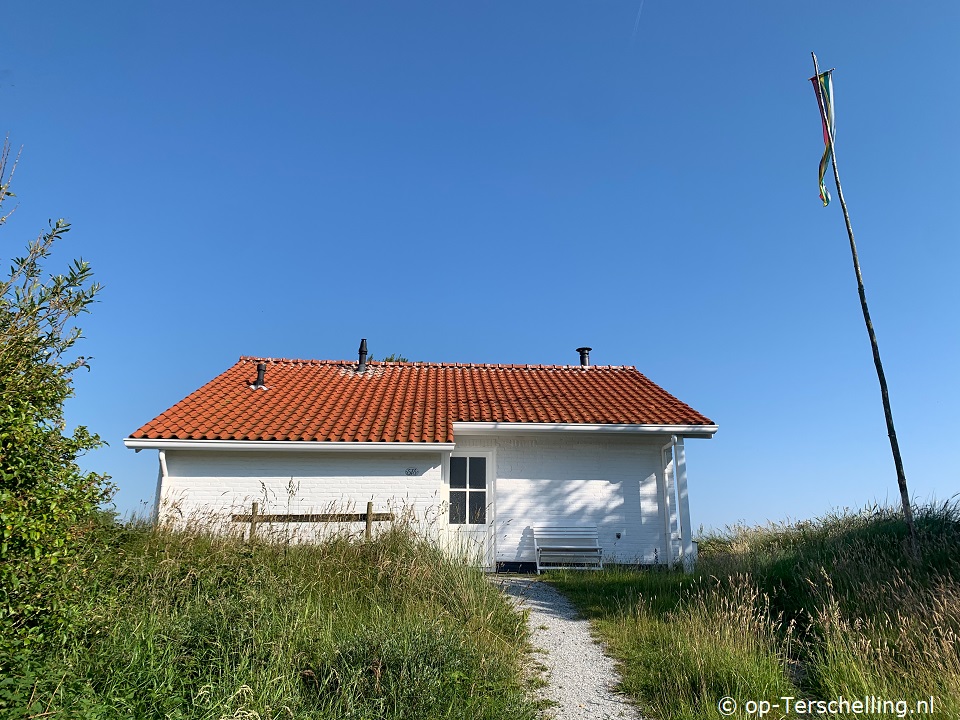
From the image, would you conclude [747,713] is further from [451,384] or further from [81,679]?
[451,384]

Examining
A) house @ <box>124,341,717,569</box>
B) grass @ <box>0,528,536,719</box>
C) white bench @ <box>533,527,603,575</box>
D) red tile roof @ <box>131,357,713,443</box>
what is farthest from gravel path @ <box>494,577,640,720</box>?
red tile roof @ <box>131,357,713,443</box>

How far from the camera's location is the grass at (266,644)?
159 inches

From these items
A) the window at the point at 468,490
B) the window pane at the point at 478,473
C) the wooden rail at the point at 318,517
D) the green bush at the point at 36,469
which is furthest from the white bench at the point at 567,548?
the green bush at the point at 36,469

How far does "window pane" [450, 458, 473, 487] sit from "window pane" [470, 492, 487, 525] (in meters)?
0.34

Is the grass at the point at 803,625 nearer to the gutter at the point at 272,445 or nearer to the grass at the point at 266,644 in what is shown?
the grass at the point at 266,644

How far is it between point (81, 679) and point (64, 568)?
0.82 metres

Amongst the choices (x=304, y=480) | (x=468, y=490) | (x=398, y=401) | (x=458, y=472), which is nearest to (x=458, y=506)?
(x=468, y=490)

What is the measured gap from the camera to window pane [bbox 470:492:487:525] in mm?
12328

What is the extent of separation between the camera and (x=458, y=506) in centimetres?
1236

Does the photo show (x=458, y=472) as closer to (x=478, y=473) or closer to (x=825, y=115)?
(x=478, y=473)

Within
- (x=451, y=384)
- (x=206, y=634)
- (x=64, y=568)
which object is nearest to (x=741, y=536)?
(x=451, y=384)

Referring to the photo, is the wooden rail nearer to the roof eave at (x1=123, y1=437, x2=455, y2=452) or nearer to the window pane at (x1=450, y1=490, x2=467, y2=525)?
the roof eave at (x1=123, y1=437, x2=455, y2=452)

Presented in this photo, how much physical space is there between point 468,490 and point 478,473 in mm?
418

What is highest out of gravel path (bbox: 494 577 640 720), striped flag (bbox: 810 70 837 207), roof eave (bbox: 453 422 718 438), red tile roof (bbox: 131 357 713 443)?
striped flag (bbox: 810 70 837 207)
